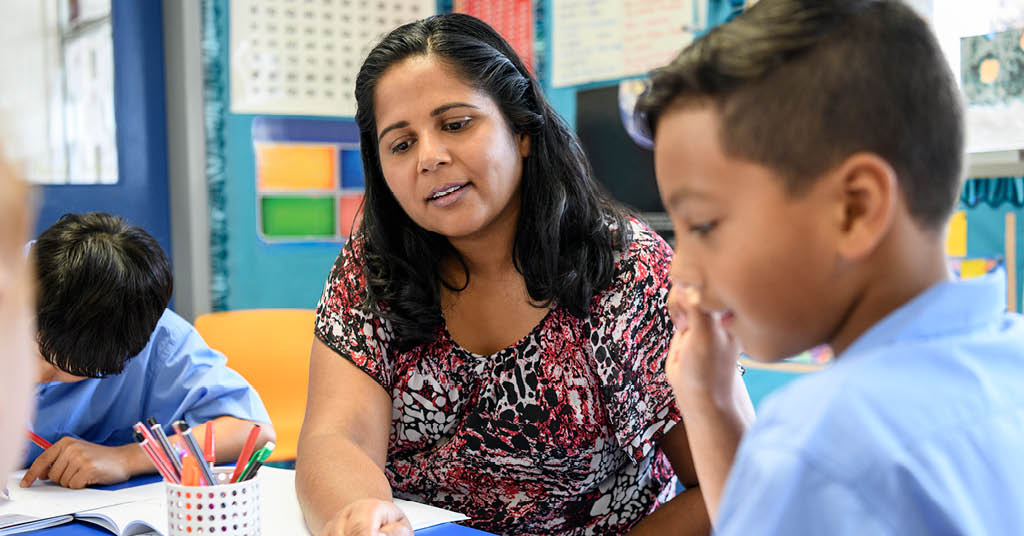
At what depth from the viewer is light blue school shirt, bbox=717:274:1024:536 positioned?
1.71 feet

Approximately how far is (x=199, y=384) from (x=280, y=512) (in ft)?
1.40

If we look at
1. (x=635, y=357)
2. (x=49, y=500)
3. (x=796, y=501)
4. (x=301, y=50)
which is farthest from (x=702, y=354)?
(x=301, y=50)

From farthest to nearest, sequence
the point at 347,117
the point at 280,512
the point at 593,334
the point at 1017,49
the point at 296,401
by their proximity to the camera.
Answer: the point at 347,117 < the point at 296,401 < the point at 1017,49 < the point at 593,334 < the point at 280,512

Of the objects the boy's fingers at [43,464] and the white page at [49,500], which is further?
the boy's fingers at [43,464]

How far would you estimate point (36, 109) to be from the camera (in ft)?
8.93

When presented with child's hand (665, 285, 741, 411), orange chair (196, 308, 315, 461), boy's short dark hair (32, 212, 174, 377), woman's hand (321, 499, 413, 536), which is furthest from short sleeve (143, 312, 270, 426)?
child's hand (665, 285, 741, 411)

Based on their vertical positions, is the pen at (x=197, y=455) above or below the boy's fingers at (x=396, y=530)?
above

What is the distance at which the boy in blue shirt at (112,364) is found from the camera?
139 cm

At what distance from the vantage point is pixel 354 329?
1414 millimetres

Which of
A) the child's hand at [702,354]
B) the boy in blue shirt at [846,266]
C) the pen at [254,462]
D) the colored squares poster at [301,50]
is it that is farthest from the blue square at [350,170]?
the boy in blue shirt at [846,266]

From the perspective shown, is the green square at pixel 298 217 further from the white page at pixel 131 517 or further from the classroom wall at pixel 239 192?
the white page at pixel 131 517

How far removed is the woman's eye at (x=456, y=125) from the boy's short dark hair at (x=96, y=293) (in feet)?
1.63

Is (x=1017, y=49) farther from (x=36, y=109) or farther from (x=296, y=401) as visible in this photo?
(x=36, y=109)

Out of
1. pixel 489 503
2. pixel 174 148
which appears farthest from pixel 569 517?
pixel 174 148
